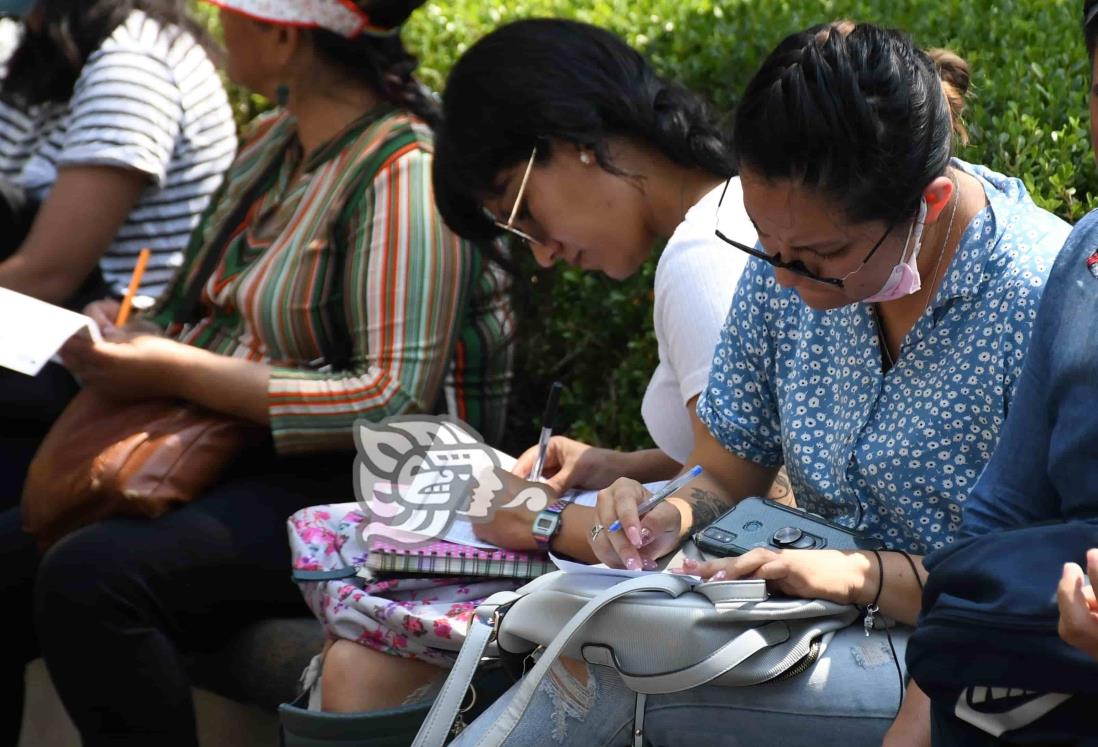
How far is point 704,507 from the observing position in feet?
8.75

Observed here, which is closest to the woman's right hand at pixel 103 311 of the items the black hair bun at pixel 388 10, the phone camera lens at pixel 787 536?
the black hair bun at pixel 388 10

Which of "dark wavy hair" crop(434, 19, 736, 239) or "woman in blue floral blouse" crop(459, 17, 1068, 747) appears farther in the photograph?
"dark wavy hair" crop(434, 19, 736, 239)

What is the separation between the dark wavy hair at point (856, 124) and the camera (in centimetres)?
235

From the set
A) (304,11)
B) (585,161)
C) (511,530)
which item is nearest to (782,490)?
(511,530)

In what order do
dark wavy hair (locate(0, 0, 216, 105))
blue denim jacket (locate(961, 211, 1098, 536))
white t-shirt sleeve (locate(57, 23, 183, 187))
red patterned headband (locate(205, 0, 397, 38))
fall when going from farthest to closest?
dark wavy hair (locate(0, 0, 216, 105)) → white t-shirt sleeve (locate(57, 23, 183, 187)) → red patterned headband (locate(205, 0, 397, 38)) → blue denim jacket (locate(961, 211, 1098, 536))

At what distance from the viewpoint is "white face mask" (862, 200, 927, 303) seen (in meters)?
2.41

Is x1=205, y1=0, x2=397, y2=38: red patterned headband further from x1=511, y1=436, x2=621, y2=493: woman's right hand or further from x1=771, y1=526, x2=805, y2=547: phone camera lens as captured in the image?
x1=771, y1=526, x2=805, y2=547: phone camera lens

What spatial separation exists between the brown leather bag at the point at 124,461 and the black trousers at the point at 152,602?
6 cm

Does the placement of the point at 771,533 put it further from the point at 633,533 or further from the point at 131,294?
the point at 131,294

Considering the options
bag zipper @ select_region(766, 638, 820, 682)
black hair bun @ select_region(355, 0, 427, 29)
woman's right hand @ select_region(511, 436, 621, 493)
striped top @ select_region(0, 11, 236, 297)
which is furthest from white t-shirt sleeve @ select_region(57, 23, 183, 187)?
bag zipper @ select_region(766, 638, 820, 682)

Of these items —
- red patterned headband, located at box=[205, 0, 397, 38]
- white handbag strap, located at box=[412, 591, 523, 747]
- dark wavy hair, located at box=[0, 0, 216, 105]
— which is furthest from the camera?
dark wavy hair, located at box=[0, 0, 216, 105]

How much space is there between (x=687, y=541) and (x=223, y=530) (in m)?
1.23

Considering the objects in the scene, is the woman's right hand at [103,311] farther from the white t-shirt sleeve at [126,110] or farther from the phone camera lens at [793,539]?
the phone camera lens at [793,539]

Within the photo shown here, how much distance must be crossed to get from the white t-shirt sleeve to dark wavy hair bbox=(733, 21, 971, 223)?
2252 millimetres
